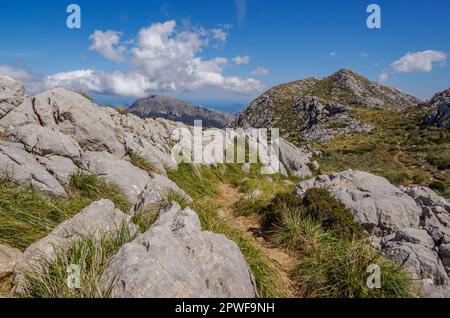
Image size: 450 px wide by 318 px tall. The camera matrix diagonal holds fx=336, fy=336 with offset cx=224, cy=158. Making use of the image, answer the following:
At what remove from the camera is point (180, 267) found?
5273 millimetres

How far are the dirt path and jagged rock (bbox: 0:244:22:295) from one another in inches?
211

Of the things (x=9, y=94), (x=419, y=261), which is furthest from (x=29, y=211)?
(x=419, y=261)

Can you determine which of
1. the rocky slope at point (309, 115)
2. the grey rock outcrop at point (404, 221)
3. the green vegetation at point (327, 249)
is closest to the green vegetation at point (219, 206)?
the green vegetation at point (327, 249)

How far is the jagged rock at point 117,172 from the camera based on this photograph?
11602mm

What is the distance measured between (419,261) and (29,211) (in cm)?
926

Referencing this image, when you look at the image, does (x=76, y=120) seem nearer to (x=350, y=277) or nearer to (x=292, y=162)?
(x=350, y=277)

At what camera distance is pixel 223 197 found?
17.1 m

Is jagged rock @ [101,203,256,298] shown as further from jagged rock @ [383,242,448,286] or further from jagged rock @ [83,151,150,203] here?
jagged rock @ [83,151,150,203]

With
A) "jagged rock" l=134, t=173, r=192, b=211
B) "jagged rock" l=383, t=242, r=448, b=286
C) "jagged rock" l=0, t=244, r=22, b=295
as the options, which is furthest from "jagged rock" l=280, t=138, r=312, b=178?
"jagged rock" l=0, t=244, r=22, b=295

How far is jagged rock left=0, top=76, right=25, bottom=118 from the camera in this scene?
13.3 m

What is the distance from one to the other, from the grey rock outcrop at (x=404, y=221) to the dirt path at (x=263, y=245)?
253 cm

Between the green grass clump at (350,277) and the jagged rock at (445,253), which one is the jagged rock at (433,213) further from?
the green grass clump at (350,277)
